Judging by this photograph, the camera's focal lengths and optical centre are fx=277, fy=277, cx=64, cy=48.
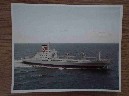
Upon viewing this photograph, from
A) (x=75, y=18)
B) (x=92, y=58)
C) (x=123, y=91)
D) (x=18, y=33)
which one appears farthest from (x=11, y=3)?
(x=123, y=91)

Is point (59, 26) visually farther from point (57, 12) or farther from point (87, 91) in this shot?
point (87, 91)
